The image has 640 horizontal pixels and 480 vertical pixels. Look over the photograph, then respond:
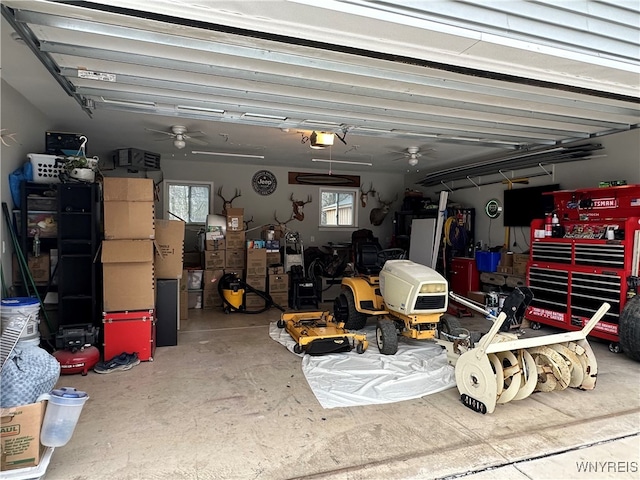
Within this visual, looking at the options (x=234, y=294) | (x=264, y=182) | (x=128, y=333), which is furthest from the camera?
(x=264, y=182)

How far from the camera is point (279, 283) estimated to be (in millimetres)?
6898

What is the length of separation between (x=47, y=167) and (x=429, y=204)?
21.8 ft

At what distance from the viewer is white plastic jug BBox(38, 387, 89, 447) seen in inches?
82.8

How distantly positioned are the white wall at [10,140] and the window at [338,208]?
584cm

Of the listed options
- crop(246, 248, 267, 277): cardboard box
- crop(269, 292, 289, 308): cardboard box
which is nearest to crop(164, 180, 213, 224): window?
crop(246, 248, 267, 277): cardboard box

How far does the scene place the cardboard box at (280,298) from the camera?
22.5 feet

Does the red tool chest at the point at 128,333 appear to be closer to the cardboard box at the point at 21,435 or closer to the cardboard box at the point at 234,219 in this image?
the cardboard box at the point at 21,435

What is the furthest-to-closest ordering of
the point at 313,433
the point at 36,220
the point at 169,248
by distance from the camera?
the point at 169,248
the point at 36,220
the point at 313,433

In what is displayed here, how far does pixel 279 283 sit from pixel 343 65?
4.57m

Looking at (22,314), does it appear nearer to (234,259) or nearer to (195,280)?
(195,280)

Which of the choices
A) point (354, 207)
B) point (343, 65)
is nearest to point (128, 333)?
point (343, 65)

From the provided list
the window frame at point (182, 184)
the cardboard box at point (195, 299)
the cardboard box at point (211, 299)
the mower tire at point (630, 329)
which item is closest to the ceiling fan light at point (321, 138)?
the cardboard box at point (211, 299)

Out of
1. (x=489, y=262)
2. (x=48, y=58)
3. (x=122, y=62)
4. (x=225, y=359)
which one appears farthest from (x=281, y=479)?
(x=489, y=262)

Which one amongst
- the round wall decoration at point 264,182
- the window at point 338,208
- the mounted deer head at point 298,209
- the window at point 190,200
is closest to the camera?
the window at point 190,200
